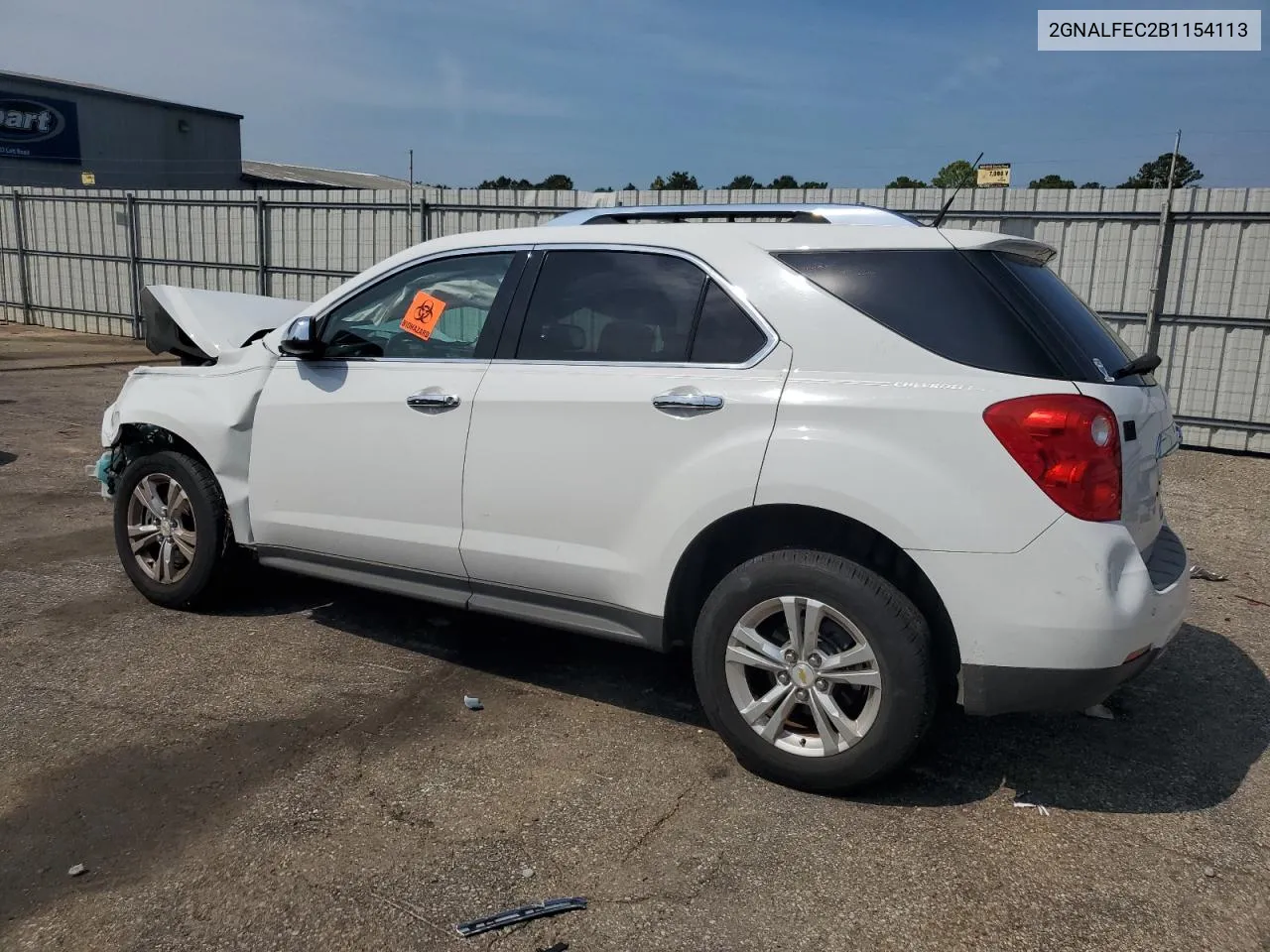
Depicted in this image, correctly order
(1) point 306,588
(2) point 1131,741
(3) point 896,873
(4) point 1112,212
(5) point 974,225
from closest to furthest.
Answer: (3) point 896,873 < (2) point 1131,741 < (1) point 306,588 < (4) point 1112,212 < (5) point 974,225

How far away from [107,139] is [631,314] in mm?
35340

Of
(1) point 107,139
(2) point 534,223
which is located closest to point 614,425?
(2) point 534,223

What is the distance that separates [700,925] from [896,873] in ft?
2.03

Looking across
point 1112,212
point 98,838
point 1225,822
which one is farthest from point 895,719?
point 1112,212

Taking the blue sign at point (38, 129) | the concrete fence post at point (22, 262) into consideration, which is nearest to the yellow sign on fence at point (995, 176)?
the concrete fence post at point (22, 262)

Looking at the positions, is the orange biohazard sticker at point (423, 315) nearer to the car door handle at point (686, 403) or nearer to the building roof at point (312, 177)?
the car door handle at point (686, 403)

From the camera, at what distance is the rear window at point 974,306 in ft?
9.66

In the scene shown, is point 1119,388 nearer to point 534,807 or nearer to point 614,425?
point 614,425

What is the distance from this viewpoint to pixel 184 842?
288cm

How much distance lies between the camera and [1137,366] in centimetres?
325

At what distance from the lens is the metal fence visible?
10062 millimetres

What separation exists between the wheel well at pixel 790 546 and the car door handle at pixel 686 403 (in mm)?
362

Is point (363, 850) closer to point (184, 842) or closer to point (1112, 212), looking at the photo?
point (184, 842)

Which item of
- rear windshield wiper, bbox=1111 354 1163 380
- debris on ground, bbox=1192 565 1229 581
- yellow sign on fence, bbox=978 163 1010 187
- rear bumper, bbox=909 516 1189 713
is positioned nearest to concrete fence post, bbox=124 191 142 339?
yellow sign on fence, bbox=978 163 1010 187
